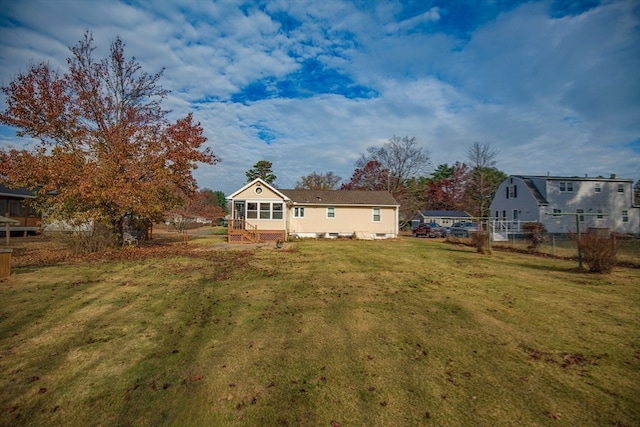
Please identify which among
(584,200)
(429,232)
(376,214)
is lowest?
(429,232)

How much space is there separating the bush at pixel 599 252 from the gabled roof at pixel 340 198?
17.9 m

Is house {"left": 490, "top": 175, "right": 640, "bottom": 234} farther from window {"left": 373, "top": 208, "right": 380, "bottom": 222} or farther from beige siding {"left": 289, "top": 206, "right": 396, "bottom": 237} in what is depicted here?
beige siding {"left": 289, "top": 206, "right": 396, "bottom": 237}

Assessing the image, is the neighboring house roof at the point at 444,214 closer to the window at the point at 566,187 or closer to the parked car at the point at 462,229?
the parked car at the point at 462,229

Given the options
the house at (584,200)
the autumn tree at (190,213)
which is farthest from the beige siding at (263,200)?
the house at (584,200)

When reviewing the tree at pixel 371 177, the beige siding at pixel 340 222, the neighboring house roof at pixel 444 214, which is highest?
the tree at pixel 371 177

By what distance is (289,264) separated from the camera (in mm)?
13602

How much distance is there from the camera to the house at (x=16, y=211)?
84.2 ft

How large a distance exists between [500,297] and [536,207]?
30.8 m

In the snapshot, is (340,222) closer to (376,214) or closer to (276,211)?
(376,214)

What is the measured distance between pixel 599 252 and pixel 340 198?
2034cm

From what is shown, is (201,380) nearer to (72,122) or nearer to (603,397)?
(603,397)

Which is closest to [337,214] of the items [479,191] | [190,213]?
[190,213]

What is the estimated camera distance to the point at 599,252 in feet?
37.2

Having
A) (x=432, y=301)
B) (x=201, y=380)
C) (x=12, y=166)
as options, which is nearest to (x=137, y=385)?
(x=201, y=380)
